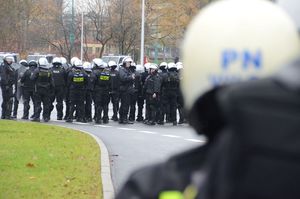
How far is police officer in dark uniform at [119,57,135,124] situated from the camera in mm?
18500

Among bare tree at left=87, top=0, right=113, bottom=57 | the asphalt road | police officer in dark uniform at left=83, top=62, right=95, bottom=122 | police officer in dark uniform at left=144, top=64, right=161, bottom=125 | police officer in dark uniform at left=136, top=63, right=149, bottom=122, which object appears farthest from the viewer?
bare tree at left=87, top=0, right=113, bottom=57

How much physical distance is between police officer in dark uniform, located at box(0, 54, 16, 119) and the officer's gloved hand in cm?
1734

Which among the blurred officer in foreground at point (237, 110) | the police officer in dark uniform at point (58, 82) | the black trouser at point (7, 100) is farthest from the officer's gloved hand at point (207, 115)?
the black trouser at point (7, 100)

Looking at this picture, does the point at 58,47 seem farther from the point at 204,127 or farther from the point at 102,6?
the point at 204,127

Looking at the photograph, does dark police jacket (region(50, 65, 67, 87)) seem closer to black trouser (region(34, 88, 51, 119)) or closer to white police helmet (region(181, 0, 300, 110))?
black trouser (region(34, 88, 51, 119))

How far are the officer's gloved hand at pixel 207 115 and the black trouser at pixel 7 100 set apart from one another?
688 inches

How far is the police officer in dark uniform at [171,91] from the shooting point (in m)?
18.3

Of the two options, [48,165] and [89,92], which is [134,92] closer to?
[89,92]

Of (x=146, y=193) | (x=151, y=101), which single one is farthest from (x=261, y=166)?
(x=151, y=101)

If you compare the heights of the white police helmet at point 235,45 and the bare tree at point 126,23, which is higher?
the bare tree at point 126,23

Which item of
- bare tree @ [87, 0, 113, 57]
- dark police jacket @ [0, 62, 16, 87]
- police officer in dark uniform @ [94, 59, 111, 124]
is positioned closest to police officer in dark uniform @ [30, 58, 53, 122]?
dark police jacket @ [0, 62, 16, 87]

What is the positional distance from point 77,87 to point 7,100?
2091 millimetres

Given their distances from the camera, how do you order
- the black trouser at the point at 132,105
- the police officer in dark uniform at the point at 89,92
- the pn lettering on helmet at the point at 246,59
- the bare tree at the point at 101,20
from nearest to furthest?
the pn lettering on helmet at the point at 246,59 < the police officer in dark uniform at the point at 89,92 < the black trouser at the point at 132,105 < the bare tree at the point at 101,20

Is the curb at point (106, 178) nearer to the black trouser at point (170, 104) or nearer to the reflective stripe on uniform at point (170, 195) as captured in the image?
the reflective stripe on uniform at point (170, 195)
